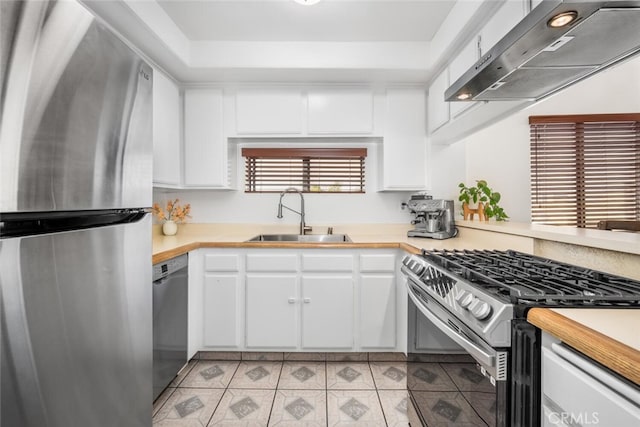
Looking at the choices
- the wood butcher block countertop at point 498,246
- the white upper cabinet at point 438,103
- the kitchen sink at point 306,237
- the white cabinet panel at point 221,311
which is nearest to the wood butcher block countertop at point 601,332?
the wood butcher block countertop at point 498,246

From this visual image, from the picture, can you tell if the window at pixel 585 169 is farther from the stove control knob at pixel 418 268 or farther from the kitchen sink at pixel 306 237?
the stove control knob at pixel 418 268

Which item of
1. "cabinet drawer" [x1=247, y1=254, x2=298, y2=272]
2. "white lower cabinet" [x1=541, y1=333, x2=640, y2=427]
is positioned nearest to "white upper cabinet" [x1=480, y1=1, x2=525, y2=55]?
"white lower cabinet" [x1=541, y1=333, x2=640, y2=427]

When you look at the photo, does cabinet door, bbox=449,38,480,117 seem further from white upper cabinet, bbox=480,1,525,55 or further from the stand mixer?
the stand mixer

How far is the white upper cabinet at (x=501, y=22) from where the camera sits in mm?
1501

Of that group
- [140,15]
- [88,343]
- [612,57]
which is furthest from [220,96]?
[612,57]

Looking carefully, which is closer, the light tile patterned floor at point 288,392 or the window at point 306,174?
the light tile patterned floor at point 288,392

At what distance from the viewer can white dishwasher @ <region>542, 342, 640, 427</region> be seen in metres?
0.54

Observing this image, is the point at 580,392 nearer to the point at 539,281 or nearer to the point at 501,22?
the point at 539,281

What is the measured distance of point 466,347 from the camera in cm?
97

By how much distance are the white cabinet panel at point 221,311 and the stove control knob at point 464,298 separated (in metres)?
1.73

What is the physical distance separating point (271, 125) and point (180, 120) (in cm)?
79

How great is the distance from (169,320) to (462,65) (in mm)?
2517

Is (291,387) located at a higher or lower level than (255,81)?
lower

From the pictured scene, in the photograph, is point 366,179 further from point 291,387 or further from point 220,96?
point 291,387
